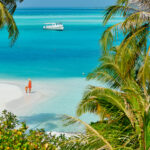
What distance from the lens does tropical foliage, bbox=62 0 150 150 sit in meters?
4.46

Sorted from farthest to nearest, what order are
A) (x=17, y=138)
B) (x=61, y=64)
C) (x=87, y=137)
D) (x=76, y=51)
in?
(x=76, y=51) < (x=61, y=64) < (x=17, y=138) < (x=87, y=137)

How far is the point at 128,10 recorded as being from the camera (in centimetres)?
695

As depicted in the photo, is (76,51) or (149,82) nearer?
(149,82)

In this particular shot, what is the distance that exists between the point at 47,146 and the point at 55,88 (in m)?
14.0

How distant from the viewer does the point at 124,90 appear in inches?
234

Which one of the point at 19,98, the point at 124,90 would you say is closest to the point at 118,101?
the point at 124,90

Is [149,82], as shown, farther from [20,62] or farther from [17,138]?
[20,62]

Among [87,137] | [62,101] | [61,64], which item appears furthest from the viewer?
[61,64]

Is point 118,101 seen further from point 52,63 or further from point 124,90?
point 52,63

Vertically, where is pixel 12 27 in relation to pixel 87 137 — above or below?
above

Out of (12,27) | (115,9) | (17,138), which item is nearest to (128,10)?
(115,9)

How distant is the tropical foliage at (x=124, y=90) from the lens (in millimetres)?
4461

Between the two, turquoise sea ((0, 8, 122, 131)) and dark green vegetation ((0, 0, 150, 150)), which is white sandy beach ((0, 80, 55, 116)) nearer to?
turquoise sea ((0, 8, 122, 131))

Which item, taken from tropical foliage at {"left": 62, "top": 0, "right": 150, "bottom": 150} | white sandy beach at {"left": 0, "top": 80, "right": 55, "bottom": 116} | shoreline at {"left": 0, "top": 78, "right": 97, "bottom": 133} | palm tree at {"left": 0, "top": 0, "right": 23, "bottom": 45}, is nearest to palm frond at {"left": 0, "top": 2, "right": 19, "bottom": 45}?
palm tree at {"left": 0, "top": 0, "right": 23, "bottom": 45}
